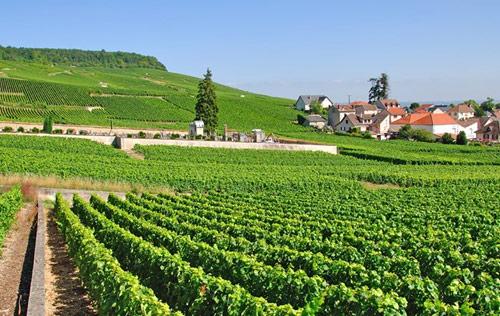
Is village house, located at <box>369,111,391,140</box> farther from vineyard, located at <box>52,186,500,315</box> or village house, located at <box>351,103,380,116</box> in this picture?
vineyard, located at <box>52,186,500,315</box>

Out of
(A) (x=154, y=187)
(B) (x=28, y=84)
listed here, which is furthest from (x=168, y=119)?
(A) (x=154, y=187)

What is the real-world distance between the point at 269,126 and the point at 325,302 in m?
106

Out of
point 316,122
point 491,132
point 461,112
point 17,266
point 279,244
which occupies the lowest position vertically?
point 17,266

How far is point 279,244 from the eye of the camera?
1855cm

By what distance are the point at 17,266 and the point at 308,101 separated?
14689 cm

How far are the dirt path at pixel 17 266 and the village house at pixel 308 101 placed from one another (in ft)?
448

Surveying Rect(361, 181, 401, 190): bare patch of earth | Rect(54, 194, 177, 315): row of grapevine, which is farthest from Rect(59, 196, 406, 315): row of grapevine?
Rect(361, 181, 401, 190): bare patch of earth

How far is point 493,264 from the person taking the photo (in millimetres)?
15031

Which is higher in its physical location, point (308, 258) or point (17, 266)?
point (308, 258)

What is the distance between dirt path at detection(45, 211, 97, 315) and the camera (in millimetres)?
14582

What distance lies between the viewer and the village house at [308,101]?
160 meters

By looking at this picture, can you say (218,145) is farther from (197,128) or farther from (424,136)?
(424,136)

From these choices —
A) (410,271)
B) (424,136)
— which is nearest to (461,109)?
(424,136)

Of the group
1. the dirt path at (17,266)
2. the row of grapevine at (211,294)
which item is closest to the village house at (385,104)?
the dirt path at (17,266)
